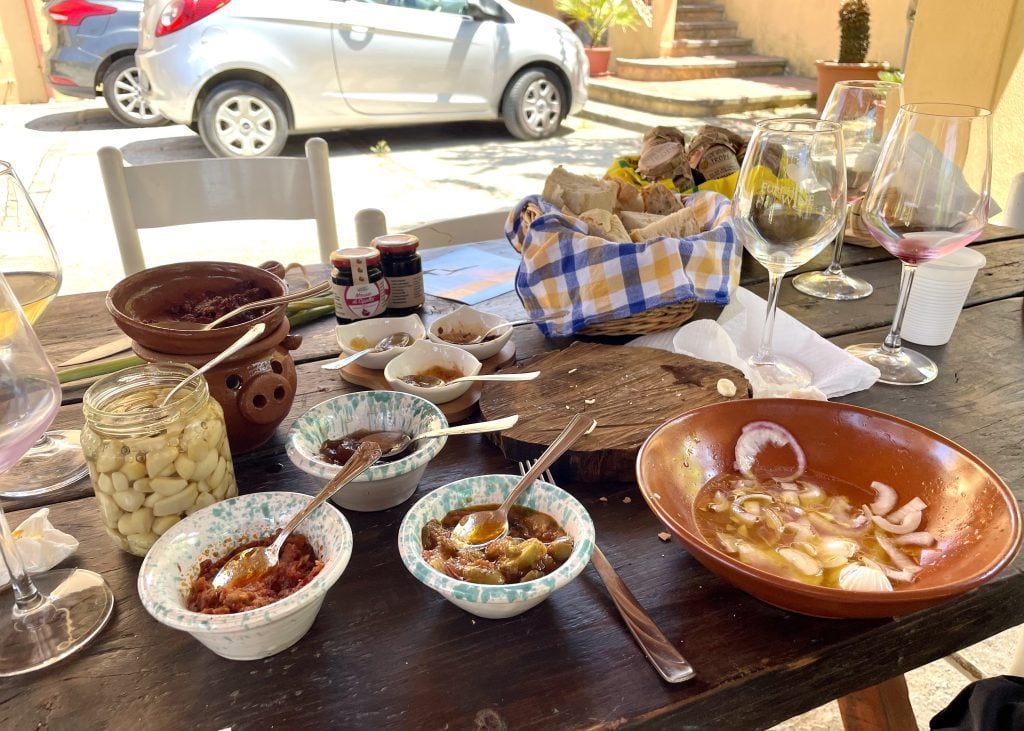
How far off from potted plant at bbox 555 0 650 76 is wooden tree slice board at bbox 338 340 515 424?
8.94m

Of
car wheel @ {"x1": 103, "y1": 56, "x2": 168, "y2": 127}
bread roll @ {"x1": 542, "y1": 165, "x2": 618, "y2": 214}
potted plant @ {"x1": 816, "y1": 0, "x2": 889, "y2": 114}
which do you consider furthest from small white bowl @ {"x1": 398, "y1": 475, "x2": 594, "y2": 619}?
car wheel @ {"x1": 103, "y1": 56, "x2": 168, "y2": 127}

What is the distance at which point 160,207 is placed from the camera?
77.4 inches

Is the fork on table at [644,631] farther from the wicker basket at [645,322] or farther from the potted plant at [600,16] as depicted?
the potted plant at [600,16]

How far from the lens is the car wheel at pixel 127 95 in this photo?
271 inches

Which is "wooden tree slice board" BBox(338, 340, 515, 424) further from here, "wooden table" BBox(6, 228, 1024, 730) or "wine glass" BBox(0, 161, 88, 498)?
"wine glass" BBox(0, 161, 88, 498)

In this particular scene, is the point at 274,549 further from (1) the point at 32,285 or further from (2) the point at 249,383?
(1) the point at 32,285

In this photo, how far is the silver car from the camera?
5363 millimetres

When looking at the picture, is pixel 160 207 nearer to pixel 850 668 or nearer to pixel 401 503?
pixel 401 503

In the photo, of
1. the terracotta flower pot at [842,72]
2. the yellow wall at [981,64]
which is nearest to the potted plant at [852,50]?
the terracotta flower pot at [842,72]

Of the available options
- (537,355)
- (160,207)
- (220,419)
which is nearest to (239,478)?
(220,419)

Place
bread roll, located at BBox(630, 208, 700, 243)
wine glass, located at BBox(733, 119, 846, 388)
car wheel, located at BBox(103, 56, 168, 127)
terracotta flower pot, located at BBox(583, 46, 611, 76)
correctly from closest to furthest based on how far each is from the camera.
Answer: wine glass, located at BBox(733, 119, 846, 388) < bread roll, located at BBox(630, 208, 700, 243) < car wheel, located at BBox(103, 56, 168, 127) < terracotta flower pot, located at BBox(583, 46, 611, 76)

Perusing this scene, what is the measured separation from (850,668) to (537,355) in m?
0.72

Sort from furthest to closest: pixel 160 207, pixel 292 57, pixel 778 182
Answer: pixel 292 57
pixel 160 207
pixel 778 182

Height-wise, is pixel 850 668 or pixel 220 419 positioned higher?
pixel 220 419
